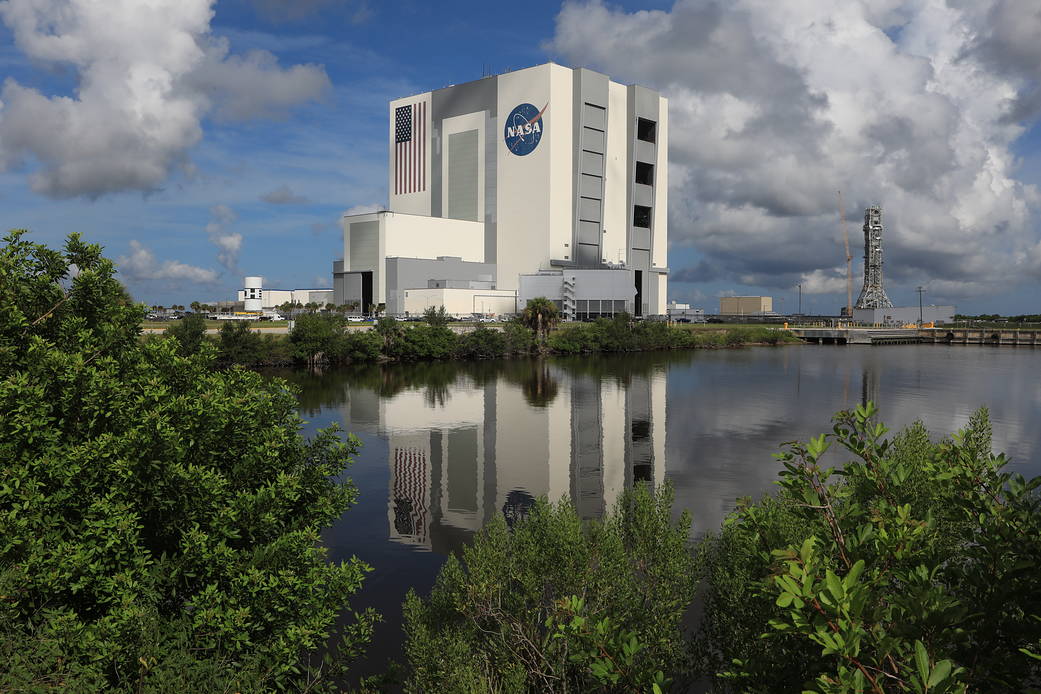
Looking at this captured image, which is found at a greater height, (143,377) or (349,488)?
(143,377)

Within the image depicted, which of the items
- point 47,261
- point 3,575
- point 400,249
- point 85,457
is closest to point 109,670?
point 3,575

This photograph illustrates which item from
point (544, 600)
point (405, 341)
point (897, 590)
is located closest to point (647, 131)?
point (405, 341)

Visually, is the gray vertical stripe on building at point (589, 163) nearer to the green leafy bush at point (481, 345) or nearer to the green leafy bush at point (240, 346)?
the green leafy bush at point (481, 345)

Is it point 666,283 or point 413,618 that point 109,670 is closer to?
point 413,618

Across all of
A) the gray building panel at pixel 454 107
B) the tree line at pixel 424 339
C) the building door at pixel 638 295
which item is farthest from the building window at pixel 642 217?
the gray building panel at pixel 454 107

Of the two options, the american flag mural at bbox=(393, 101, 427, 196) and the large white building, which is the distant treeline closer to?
the large white building

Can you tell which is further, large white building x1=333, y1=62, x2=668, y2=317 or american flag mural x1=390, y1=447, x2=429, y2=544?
large white building x1=333, y1=62, x2=668, y2=317

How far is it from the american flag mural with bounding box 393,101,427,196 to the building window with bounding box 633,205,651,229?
4229cm

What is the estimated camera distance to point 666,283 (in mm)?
142500

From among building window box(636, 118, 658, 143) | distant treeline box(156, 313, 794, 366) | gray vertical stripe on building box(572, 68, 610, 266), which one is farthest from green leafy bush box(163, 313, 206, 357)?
building window box(636, 118, 658, 143)

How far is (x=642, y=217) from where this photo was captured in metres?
140

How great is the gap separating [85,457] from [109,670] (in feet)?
9.78

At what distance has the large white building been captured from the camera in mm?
124625

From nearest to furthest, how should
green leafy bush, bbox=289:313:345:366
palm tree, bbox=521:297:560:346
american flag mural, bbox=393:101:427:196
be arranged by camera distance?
green leafy bush, bbox=289:313:345:366
palm tree, bbox=521:297:560:346
american flag mural, bbox=393:101:427:196
